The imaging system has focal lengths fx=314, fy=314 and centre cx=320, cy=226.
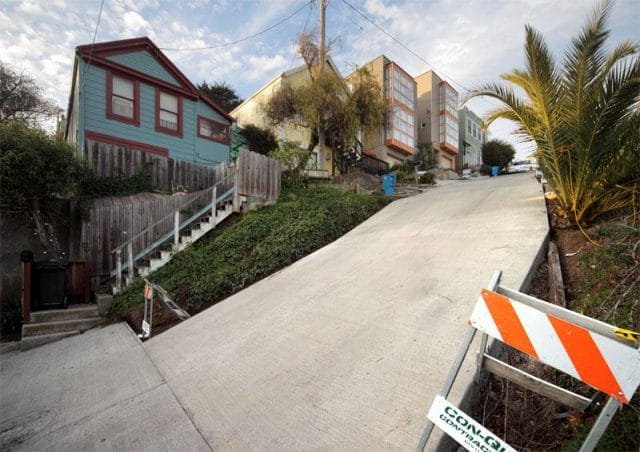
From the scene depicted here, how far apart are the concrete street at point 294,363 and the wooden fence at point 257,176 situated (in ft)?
12.4

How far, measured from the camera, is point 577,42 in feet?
15.5

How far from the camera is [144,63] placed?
12.8 metres

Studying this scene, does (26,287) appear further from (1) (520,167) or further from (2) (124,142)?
(1) (520,167)

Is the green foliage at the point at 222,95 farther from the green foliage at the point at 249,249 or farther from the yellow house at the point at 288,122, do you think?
the green foliage at the point at 249,249

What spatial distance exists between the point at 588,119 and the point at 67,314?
30.6ft

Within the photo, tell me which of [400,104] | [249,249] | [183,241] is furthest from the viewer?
[400,104]

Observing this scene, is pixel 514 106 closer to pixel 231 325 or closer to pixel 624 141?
pixel 624 141

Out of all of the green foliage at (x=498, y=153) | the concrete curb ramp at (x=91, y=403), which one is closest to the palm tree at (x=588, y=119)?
the concrete curb ramp at (x=91, y=403)

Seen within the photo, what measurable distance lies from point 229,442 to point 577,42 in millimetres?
6747

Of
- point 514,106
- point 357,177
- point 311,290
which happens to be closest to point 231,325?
point 311,290

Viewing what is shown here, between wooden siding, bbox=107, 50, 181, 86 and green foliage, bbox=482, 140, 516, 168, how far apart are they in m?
29.6

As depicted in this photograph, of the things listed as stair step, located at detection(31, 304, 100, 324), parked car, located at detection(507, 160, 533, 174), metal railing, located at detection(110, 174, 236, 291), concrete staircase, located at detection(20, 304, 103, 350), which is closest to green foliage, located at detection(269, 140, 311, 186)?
metal railing, located at detection(110, 174, 236, 291)

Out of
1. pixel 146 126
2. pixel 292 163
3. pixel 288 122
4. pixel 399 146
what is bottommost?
pixel 292 163

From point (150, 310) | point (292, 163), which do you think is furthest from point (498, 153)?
point (150, 310)
